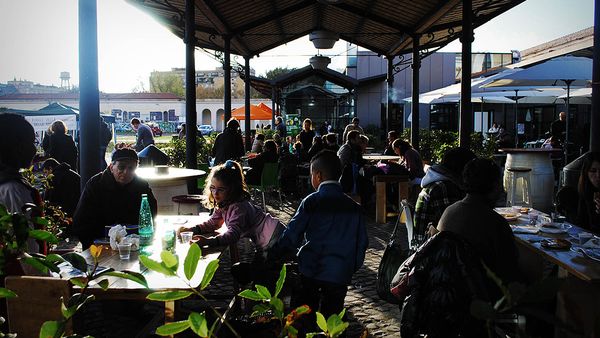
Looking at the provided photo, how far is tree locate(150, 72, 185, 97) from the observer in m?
80.3

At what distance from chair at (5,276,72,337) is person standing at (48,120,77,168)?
8.77m

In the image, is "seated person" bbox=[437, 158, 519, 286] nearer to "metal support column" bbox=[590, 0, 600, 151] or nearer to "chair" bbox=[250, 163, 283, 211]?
"metal support column" bbox=[590, 0, 600, 151]

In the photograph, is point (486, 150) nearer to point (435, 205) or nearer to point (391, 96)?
point (391, 96)

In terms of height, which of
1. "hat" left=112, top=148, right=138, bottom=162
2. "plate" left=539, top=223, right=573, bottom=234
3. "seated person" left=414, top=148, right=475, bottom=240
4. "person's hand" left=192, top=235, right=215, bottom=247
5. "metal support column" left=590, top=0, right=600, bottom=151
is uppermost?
"metal support column" left=590, top=0, right=600, bottom=151

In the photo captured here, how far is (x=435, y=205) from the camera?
4117 mm

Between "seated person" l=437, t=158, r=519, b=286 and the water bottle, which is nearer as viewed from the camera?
"seated person" l=437, t=158, r=519, b=286

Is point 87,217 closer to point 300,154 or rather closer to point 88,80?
point 88,80

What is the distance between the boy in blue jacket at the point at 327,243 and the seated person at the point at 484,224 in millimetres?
520

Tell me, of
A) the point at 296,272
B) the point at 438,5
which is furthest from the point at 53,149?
the point at 296,272

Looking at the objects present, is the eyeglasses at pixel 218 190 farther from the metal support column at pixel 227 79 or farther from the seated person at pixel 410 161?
the metal support column at pixel 227 79

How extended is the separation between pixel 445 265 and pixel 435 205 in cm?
164

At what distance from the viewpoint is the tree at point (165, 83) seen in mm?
80312

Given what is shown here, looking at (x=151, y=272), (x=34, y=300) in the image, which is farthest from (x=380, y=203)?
(x=34, y=300)

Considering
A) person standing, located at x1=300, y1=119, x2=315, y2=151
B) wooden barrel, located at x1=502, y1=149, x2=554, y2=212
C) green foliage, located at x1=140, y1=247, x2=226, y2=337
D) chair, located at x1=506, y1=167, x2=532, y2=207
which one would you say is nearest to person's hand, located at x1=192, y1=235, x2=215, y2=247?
green foliage, located at x1=140, y1=247, x2=226, y2=337
